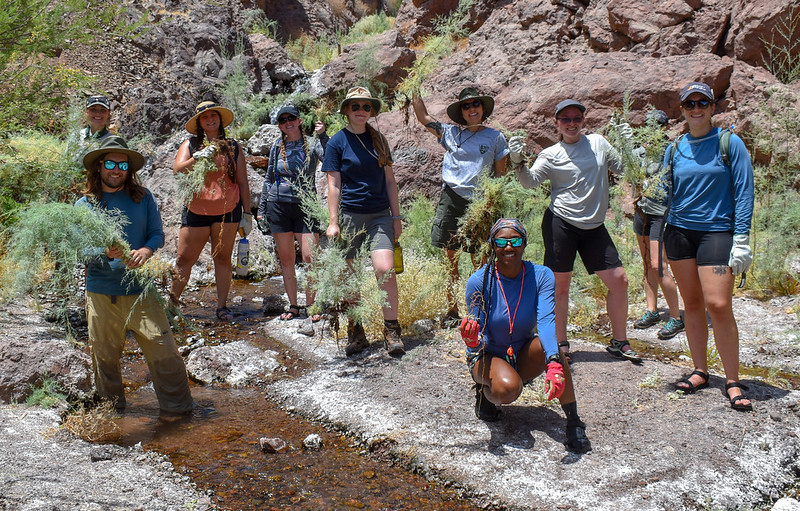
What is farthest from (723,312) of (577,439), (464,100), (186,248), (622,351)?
(186,248)

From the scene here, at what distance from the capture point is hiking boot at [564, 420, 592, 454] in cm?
371

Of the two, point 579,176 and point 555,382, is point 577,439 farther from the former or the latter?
point 579,176

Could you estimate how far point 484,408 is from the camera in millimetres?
4074

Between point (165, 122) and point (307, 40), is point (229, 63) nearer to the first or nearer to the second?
point (165, 122)

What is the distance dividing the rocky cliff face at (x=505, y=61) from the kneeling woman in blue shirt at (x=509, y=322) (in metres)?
2.75

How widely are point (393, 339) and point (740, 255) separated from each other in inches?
99.8

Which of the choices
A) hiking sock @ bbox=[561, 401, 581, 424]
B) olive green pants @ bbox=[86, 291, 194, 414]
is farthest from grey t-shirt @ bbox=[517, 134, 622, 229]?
olive green pants @ bbox=[86, 291, 194, 414]

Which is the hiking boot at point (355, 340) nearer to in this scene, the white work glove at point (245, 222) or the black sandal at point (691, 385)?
the white work glove at point (245, 222)

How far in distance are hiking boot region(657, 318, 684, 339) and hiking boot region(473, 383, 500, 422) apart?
8.08ft

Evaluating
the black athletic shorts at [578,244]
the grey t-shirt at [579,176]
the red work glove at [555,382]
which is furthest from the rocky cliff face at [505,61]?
the red work glove at [555,382]

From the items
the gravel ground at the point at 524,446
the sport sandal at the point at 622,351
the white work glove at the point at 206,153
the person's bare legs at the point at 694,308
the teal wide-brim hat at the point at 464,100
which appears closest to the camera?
the gravel ground at the point at 524,446

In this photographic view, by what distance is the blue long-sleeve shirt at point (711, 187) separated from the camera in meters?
3.99

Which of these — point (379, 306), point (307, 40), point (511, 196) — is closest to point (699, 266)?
point (511, 196)

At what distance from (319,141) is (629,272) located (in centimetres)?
364
